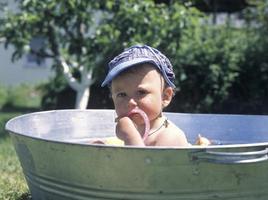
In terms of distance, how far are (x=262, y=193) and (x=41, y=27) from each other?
5202mm

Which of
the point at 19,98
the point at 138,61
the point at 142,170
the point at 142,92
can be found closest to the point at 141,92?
the point at 142,92

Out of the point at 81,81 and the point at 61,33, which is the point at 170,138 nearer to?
the point at 81,81

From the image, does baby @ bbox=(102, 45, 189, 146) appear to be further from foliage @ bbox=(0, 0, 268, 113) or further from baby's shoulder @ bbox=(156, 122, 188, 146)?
foliage @ bbox=(0, 0, 268, 113)

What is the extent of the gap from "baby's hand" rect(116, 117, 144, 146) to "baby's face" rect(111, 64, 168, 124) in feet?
0.30

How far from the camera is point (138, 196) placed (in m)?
1.85

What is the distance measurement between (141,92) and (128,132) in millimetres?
188

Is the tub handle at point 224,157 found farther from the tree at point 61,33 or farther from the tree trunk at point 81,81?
the tree trunk at point 81,81

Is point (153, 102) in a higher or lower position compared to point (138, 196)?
higher

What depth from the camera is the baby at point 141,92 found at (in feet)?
7.04

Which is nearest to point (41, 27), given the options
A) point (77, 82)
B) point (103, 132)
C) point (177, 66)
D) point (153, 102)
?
point (77, 82)

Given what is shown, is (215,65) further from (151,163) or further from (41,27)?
(151,163)

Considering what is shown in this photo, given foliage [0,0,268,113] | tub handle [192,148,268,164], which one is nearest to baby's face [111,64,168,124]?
tub handle [192,148,268,164]

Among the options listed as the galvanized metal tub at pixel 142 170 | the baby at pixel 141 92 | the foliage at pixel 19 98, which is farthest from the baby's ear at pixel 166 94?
→ the foliage at pixel 19 98

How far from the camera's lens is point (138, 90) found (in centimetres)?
218
